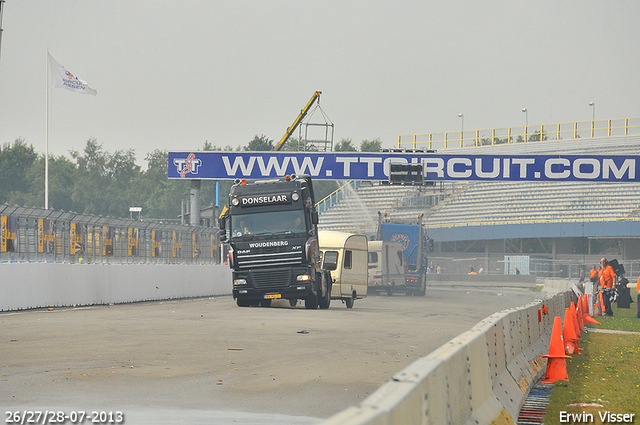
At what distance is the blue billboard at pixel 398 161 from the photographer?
137 feet

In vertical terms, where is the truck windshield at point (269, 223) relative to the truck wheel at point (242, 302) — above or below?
above

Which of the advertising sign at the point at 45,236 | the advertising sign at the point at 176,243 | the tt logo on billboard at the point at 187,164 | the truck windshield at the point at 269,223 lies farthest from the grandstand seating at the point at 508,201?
the advertising sign at the point at 45,236

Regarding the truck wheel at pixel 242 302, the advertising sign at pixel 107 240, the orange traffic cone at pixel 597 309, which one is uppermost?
the advertising sign at pixel 107 240

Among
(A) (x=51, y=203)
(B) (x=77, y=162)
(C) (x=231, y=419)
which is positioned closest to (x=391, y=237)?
(C) (x=231, y=419)

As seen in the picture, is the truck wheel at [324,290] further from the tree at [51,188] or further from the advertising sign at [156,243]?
the tree at [51,188]

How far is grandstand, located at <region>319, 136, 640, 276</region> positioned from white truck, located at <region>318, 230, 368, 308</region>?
108ft

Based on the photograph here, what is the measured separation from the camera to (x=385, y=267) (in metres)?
40.2

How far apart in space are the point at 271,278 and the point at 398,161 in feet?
63.1

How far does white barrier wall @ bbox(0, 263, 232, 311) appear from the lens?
68.8 ft

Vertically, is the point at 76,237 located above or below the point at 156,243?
A: above

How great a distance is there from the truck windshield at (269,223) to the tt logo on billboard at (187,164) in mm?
18884

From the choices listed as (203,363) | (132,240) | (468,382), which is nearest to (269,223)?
(132,240)

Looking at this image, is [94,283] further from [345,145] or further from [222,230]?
[345,145]

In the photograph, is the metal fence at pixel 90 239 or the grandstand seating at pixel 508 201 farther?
the grandstand seating at pixel 508 201
